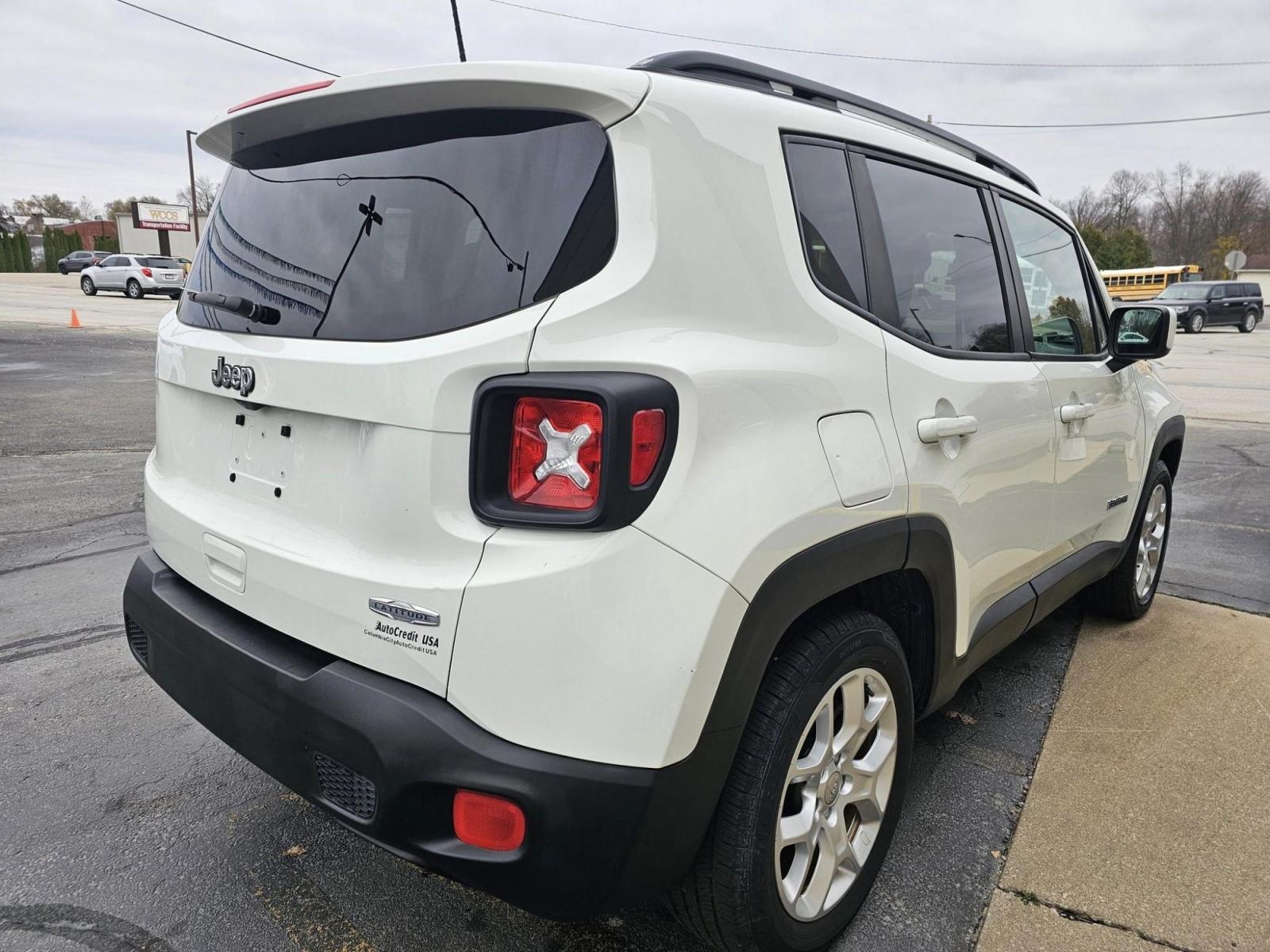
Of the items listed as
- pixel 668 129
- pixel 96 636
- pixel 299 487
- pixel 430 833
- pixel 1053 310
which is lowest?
pixel 96 636

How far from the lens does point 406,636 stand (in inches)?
64.6

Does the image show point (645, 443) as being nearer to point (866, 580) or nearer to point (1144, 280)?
point (866, 580)

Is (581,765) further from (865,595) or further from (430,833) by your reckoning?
(865,595)

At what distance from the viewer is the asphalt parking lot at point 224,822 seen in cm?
215

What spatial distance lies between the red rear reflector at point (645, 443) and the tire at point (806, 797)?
1.86ft

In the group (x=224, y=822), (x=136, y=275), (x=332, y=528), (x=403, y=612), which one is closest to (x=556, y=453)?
(x=403, y=612)

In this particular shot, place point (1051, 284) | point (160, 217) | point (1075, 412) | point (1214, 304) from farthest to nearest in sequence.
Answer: point (160, 217), point (1214, 304), point (1051, 284), point (1075, 412)

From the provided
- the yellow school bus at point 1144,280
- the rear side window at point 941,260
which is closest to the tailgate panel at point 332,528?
the rear side window at point 941,260

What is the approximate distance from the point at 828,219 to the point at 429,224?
890 mm

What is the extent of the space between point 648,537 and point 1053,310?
231 centimetres

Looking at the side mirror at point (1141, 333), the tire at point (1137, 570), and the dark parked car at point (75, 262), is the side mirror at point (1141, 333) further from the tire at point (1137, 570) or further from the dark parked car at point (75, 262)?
the dark parked car at point (75, 262)

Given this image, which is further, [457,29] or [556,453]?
[457,29]

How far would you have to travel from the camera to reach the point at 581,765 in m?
1.55

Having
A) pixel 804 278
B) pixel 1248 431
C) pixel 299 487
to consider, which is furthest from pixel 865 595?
pixel 1248 431
